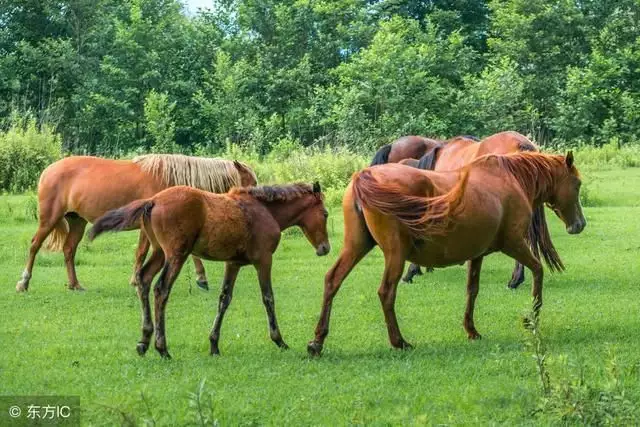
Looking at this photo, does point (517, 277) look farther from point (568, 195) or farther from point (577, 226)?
point (568, 195)

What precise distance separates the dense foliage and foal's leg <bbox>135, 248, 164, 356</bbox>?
26662mm

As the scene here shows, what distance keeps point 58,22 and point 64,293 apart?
102 feet

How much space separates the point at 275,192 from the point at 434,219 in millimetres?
1564

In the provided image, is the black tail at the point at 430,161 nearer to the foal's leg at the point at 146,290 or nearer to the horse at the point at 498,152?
the horse at the point at 498,152

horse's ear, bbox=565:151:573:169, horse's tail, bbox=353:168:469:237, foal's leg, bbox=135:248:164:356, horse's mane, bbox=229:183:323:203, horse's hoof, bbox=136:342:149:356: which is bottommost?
horse's hoof, bbox=136:342:149:356

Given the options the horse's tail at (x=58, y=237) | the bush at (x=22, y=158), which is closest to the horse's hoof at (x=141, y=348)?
the horse's tail at (x=58, y=237)

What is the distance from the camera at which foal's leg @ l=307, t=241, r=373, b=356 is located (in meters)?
8.35

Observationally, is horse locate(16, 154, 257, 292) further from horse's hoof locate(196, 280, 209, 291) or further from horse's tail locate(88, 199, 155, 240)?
horse's tail locate(88, 199, 155, 240)

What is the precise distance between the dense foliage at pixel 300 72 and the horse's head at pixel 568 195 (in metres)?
25.1

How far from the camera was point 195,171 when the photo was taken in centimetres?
1238

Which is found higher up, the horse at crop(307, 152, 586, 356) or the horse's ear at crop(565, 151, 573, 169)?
the horse's ear at crop(565, 151, 573, 169)

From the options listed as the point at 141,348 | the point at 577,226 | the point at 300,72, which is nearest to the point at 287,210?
the point at 141,348

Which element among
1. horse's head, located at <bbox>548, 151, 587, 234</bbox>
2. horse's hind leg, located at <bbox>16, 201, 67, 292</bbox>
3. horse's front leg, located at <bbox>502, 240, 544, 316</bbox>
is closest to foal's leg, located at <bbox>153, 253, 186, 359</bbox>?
horse's front leg, located at <bbox>502, 240, 544, 316</bbox>

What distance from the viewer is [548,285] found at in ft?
40.0
